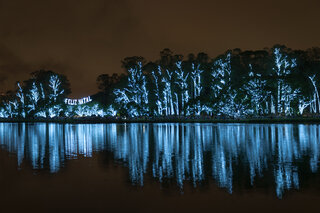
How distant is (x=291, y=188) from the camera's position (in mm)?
9773

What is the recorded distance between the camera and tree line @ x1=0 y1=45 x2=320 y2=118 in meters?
56.8

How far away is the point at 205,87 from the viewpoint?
260ft

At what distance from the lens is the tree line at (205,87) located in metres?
56.8

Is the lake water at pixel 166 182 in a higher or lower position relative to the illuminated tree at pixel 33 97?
lower

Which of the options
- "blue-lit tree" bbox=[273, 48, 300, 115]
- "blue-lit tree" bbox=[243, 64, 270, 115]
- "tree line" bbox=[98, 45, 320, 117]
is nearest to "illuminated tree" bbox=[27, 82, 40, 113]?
"tree line" bbox=[98, 45, 320, 117]

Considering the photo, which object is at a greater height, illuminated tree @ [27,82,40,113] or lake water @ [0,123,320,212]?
illuminated tree @ [27,82,40,113]

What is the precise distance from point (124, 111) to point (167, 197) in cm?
6687

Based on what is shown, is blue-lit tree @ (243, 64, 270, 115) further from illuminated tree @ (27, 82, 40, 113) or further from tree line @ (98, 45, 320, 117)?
illuminated tree @ (27, 82, 40, 113)

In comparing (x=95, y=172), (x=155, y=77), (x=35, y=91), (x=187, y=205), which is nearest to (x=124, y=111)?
(x=155, y=77)

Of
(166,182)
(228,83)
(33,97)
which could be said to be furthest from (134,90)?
(166,182)

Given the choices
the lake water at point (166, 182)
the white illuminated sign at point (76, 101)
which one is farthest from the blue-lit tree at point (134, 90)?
the lake water at point (166, 182)

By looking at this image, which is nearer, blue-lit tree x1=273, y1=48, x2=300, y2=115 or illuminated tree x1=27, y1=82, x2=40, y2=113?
blue-lit tree x1=273, y1=48, x2=300, y2=115

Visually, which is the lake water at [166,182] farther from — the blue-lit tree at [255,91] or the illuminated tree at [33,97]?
the illuminated tree at [33,97]

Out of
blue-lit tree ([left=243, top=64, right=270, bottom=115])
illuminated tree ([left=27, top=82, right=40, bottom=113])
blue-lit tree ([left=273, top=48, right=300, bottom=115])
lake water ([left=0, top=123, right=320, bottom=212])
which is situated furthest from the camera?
illuminated tree ([left=27, top=82, right=40, bottom=113])
